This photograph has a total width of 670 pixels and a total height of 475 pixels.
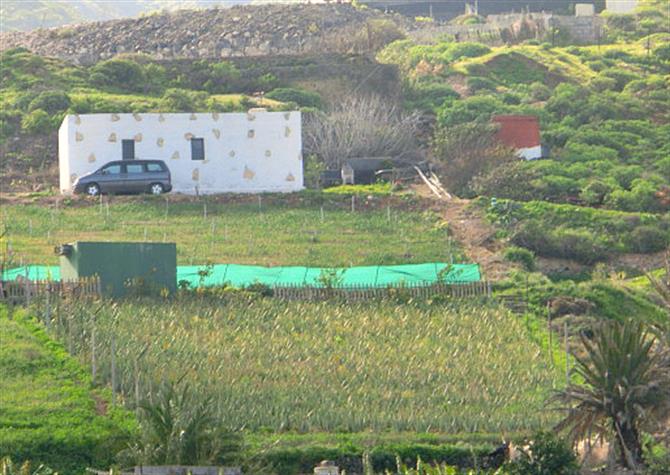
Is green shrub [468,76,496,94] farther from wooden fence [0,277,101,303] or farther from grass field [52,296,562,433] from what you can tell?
wooden fence [0,277,101,303]

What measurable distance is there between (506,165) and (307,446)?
27.8m

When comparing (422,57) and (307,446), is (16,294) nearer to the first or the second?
(307,446)

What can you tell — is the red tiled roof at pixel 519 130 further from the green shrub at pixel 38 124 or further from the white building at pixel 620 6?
the white building at pixel 620 6

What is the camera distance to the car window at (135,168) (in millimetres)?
60594

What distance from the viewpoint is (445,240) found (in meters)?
55.7

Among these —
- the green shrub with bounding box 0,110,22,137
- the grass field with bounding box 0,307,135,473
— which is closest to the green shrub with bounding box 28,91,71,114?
the green shrub with bounding box 0,110,22,137

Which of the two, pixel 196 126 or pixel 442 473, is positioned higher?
pixel 196 126

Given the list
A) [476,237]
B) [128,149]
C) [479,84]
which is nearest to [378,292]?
[476,237]

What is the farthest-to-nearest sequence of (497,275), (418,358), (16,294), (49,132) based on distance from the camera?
(49,132) < (497,275) < (16,294) < (418,358)

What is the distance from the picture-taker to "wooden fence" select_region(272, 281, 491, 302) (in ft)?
163

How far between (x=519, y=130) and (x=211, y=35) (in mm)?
23272

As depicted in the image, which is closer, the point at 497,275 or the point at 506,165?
the point at 497,275

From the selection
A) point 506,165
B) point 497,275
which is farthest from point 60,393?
point 506,165

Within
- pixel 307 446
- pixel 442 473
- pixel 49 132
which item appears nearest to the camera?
pixel 442 473
